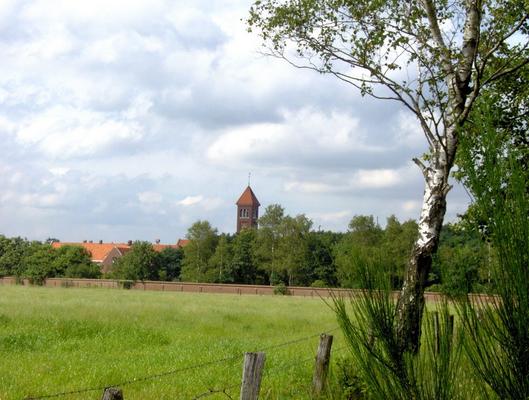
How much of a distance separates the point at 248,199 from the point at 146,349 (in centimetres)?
15445

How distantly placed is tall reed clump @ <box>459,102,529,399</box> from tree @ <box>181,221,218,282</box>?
3631 inches

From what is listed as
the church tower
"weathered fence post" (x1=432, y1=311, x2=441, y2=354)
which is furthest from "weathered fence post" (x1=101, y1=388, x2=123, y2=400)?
the church tower

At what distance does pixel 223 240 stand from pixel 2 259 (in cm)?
3159

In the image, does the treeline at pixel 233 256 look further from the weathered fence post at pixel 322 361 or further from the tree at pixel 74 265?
the weathered fence post at pixel 322 361

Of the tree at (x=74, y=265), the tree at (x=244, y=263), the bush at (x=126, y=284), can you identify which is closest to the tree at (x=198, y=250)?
the tree at (x=244, y=263)

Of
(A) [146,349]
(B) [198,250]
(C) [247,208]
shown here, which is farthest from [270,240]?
(C) [247,208]

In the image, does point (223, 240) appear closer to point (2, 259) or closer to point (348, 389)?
point (2, 259)

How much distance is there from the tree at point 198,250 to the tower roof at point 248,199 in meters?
66.3

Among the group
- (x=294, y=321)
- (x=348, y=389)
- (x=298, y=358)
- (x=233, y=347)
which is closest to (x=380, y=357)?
(x=348, y=389)

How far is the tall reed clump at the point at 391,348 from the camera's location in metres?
3.14

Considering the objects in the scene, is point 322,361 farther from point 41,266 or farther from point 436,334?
point 41,266

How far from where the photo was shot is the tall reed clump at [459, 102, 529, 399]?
102 inches

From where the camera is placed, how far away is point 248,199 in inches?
6732

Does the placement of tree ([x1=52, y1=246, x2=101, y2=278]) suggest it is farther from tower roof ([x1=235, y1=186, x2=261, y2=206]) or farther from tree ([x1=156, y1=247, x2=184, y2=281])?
tower roof ([x1=235, y1=186, x2=261, y2=206])
